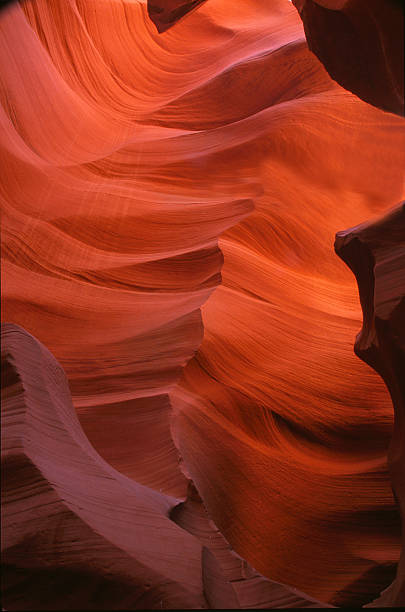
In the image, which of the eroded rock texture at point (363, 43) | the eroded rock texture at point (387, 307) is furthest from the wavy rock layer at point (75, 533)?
the eroded rock texture at point (363, 43)

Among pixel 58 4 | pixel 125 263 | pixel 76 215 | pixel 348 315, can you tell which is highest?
pixel 58 4

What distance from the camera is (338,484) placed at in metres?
2.98

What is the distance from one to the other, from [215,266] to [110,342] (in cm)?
64

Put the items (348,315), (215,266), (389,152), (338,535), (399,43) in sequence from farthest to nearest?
(389,152) → (348,315) → (215,266) → (338,535) → (399,43)

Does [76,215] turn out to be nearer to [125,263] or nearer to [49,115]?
[125,263]

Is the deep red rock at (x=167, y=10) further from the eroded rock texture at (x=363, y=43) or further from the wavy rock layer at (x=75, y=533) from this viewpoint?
the wavy rock layer at (x=75, y=533)

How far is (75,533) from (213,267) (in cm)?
184

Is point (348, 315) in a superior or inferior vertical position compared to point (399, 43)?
inferior

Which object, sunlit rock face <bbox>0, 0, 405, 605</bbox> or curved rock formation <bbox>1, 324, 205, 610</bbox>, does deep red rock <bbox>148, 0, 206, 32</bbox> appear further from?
curved rock formation <bbox>1, 324, 205, 610</bbox>

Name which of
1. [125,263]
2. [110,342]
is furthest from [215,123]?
[110,342]

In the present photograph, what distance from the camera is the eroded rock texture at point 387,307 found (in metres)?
2.16

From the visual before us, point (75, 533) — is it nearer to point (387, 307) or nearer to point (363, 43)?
point (387, 307)

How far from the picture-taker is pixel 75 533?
1.63 meters

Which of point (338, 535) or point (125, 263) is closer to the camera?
point (338, 535)
